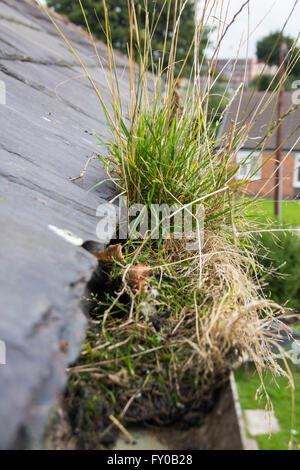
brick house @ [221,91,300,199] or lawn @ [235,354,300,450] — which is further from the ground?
brick house @ [221,91,300,199]

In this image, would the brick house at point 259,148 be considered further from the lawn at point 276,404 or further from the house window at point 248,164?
the lawn at point 276,404

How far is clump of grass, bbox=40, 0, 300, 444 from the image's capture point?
0.72 meters

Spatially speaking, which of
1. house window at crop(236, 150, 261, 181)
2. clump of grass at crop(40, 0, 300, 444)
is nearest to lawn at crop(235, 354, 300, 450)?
clump of grass at crop(40, 0, 300, 444)

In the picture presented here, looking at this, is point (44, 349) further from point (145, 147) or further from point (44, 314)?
point (145, 147)

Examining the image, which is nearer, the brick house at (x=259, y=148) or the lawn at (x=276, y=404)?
the lawn at (x=276, y=404)

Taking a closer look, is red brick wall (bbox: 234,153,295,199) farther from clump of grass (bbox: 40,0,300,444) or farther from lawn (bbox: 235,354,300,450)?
lawn (bbox: 235,354,300,450)

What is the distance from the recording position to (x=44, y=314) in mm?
508

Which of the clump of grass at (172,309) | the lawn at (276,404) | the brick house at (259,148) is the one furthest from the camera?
the brick house at (259,148)

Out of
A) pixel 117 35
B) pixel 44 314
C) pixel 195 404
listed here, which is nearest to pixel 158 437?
pixel 195 404

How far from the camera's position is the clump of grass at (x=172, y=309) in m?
0.72

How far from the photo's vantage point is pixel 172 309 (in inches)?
36.0

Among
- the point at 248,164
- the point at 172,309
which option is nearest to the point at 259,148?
the point at 248,164

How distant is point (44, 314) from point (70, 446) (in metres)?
0.25

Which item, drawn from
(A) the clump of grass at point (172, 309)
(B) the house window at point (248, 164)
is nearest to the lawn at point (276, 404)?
(A) the clump of grass at point (172, 309)
